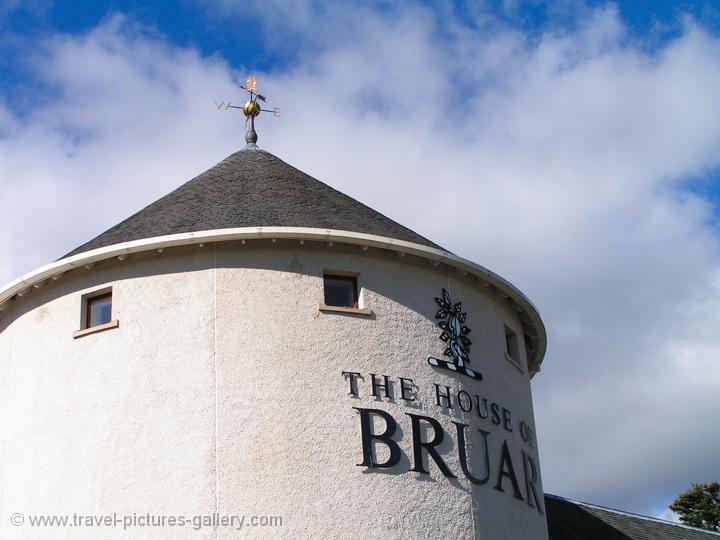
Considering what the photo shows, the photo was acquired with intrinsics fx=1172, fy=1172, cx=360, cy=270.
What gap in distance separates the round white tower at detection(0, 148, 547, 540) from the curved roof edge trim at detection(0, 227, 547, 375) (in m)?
0.04

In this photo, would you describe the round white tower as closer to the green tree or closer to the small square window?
the small square window

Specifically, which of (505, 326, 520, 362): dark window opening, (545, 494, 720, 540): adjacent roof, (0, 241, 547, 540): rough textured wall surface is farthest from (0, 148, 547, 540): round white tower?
(545, 494, 720, 540): adjacent roof

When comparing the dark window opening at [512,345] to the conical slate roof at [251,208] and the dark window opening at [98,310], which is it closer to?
the conical slate roof at [251,208]

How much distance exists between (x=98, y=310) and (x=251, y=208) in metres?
3.16

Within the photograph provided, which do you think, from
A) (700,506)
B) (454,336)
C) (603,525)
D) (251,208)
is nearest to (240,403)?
(251,208)

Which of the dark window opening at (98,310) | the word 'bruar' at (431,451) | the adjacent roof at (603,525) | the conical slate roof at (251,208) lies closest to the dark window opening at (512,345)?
the conical slate roof at (251,208)

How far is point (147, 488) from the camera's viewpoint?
59.4ft

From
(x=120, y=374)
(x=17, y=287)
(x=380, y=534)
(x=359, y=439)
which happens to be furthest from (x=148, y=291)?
(x=380, y=534)

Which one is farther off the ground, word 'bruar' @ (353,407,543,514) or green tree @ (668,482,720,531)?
green tree @ (668,482,720,531)

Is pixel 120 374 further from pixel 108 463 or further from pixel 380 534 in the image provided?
pixel 380 534

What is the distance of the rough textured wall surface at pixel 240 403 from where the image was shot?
58.9 feet

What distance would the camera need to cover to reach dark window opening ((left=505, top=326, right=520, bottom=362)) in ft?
73.8

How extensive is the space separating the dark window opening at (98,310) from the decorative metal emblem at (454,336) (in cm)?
562

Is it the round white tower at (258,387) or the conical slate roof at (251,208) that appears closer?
the round white tower at (258,387)
